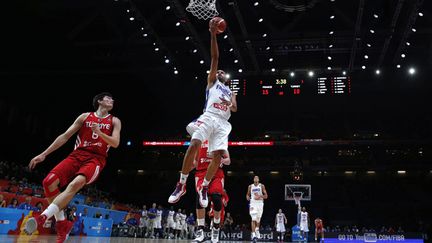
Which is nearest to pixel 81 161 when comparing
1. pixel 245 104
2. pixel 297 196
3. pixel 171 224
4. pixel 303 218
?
pixel 171 224

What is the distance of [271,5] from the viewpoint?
1781cm

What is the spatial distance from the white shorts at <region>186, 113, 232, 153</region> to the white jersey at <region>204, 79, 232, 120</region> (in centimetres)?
8

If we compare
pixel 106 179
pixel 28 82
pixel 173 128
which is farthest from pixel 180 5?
pixel 106 179

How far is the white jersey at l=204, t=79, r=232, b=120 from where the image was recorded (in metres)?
5.72

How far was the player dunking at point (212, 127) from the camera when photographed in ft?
18.1

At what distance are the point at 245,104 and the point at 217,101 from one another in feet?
73.3

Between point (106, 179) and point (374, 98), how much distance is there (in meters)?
19.9

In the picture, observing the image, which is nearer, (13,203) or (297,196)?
(13,203)

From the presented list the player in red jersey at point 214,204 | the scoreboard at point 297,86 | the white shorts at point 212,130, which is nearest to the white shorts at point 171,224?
the scoreboard at point 297,86

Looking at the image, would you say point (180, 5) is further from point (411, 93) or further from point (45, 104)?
point (411, 93)

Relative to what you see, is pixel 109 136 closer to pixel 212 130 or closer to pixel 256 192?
pixel 212 130

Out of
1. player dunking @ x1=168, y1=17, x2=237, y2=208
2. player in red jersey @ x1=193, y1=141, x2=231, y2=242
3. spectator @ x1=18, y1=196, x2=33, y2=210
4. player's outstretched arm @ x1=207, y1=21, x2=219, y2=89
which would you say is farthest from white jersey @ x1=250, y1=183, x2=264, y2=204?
spectator @ x1=18, y1=196, x2=33, y2=210

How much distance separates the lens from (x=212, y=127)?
562 centimetres

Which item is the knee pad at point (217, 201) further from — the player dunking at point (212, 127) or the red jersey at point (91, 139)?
the red jersey at point (91, 139)
